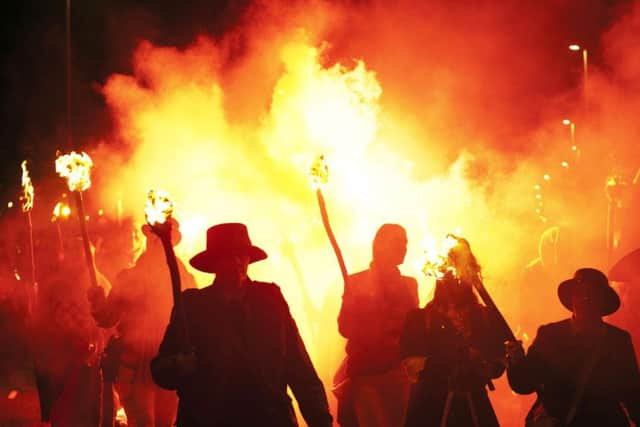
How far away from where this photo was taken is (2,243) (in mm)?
11375

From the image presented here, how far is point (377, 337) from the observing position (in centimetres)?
602

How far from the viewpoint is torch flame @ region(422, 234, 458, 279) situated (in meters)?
4.94

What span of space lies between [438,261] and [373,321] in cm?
127

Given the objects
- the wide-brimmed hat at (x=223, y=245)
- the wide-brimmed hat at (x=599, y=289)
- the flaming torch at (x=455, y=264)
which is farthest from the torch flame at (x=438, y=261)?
the wide-brimmed hat at (x=223, y=245)

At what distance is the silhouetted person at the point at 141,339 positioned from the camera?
629 centimetres

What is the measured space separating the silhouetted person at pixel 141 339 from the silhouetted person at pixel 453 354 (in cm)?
247

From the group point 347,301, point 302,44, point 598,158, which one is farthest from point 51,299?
point 598,158

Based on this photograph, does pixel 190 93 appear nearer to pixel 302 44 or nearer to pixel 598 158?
pixel 302 44

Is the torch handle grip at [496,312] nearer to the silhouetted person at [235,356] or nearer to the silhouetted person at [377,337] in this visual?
the silhouetted person at [235,356]

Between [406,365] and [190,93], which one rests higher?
[190,93]

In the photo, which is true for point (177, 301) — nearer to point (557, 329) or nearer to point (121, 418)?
point (557, 329)

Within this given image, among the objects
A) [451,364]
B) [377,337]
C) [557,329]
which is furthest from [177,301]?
[557,329]

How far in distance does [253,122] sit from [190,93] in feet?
3.38

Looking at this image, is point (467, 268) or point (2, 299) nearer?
point (467, 268)
